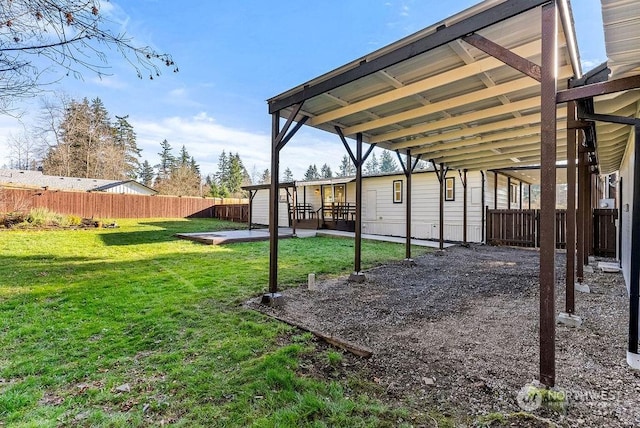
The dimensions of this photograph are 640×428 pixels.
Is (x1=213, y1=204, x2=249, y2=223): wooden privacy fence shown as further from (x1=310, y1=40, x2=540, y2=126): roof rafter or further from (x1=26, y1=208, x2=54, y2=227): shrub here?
(x1=310, y1=40, x2=540, y2=126): roof rafter

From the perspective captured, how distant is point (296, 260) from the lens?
7996mm

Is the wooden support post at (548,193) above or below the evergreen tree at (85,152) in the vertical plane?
below

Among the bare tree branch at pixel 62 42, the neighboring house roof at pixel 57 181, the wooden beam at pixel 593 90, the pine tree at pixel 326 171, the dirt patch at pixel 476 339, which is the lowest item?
the dirt patch at pixel 476 339

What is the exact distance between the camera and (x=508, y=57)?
2438 mm

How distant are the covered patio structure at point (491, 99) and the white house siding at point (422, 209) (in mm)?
5097

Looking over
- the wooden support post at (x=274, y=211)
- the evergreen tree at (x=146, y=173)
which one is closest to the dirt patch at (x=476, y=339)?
the wooden support post at (x=274, y=211)

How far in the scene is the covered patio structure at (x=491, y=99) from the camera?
2238 mm

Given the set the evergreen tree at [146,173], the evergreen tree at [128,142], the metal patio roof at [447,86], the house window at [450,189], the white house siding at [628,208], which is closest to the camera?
the metal patio roof at [447,86]

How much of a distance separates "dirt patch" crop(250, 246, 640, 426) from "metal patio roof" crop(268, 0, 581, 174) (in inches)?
113

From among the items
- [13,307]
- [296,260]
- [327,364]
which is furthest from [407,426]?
[296,260]

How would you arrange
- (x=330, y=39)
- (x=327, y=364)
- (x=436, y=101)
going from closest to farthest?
(x=327, y=364), (x=436, y=101), (x=330, y=39)

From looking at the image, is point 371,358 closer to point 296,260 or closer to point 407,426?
point 407,426

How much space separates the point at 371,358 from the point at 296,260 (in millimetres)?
5257

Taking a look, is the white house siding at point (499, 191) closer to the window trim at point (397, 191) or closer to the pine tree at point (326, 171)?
the window trim at point (397, 191)
